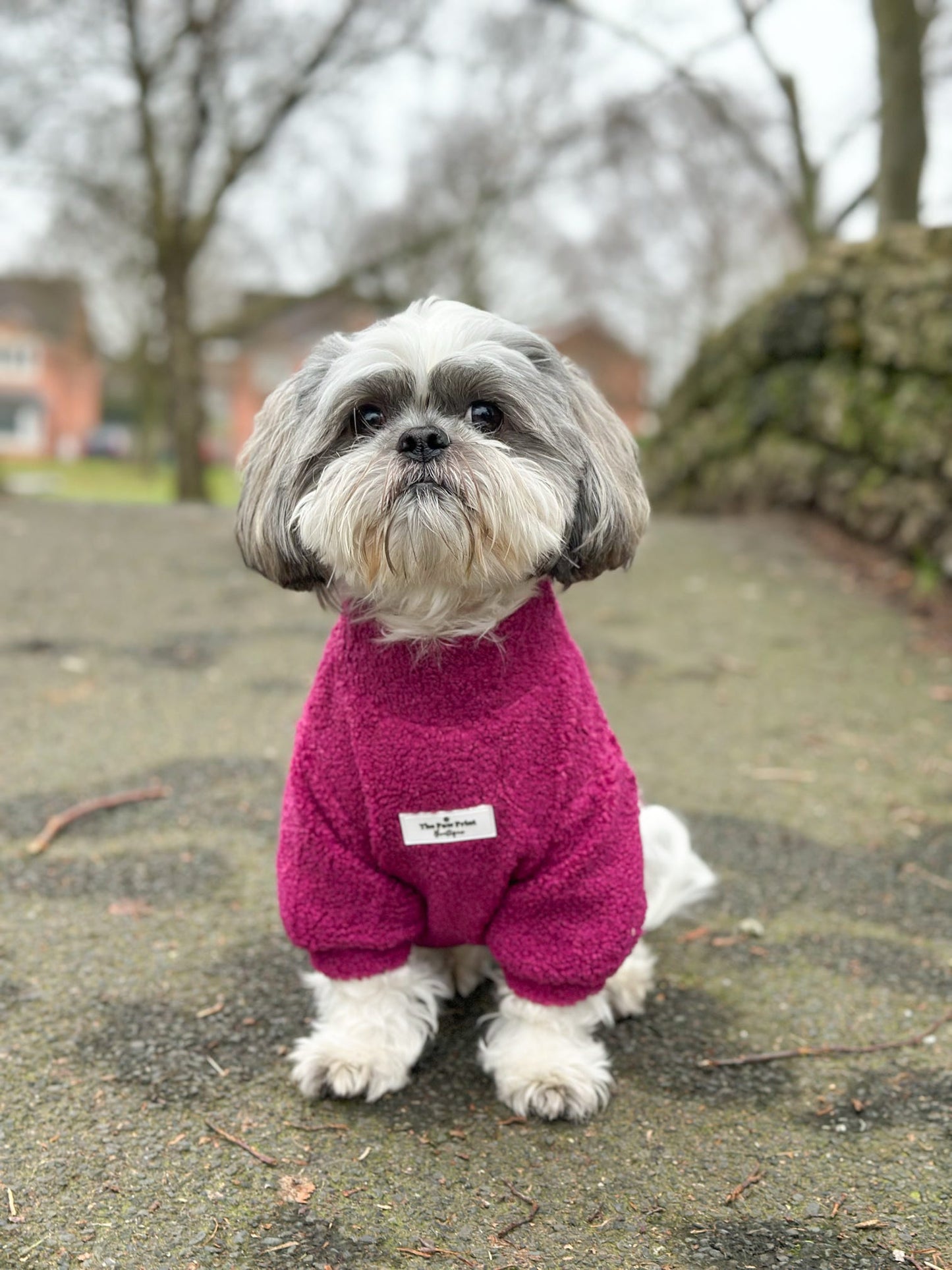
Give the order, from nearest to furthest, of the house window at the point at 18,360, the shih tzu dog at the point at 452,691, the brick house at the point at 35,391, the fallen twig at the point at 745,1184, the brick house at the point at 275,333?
the fallen twig at the point at 745,1184 < the shih tzu dog at the point at 452,691 < the brick house at the point at 275,333 < the brick house at the point at 35,391 < the house window at the point at 18,360

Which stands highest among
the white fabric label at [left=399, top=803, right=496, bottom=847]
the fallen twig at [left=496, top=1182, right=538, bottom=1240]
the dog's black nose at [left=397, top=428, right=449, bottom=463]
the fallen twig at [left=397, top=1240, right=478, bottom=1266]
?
the dog's black nose at [left=397, top=428, right=449, bottom=463]

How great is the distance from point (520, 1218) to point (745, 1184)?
1.44 feet

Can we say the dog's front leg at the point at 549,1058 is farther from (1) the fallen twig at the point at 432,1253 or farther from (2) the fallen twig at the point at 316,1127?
(1) the fallen twig at the point at 432,1253

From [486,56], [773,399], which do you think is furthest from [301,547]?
[486,56]


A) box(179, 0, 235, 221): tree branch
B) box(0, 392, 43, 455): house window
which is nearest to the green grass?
box(0, 392, 43, 455): house window

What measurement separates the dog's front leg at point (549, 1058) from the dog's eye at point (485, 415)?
1249 millimetres

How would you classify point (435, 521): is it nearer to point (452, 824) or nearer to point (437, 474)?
point (437, 474)

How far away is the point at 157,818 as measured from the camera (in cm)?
381

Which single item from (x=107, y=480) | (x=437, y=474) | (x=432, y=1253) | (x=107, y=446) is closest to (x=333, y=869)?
(x=432, y=1253)

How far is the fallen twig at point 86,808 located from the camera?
355 cm

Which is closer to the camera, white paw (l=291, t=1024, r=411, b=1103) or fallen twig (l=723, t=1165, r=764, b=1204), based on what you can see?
fallen twig (l=723, t=1165, r=764, b=1204)

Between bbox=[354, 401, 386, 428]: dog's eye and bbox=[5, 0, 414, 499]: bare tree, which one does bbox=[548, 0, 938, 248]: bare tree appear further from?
bbox=[354, 401, 386, 428]: dog's eye

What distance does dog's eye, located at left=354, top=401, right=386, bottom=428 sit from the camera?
2.34 m

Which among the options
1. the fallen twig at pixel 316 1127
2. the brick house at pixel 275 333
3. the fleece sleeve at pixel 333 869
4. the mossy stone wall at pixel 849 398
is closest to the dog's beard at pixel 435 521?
the fleece sleeve at pixel 333 869
